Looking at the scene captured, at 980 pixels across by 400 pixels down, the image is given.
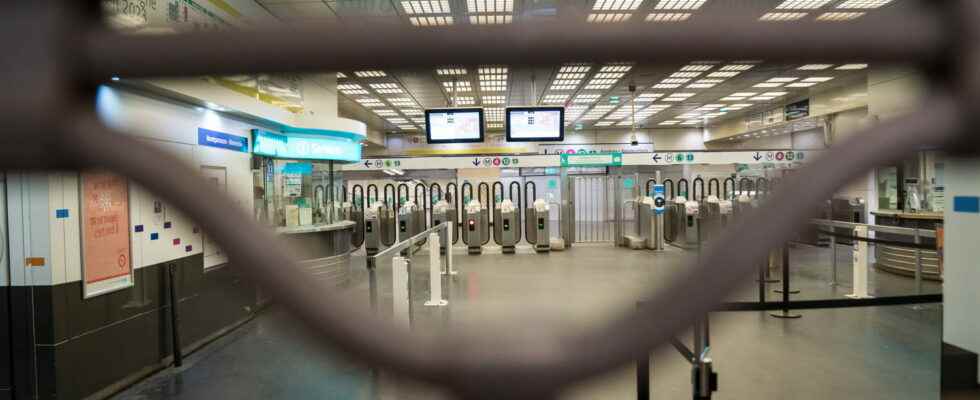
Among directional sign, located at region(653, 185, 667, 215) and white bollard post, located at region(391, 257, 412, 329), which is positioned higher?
directional sign, located at region(653, 185, 667, 215)

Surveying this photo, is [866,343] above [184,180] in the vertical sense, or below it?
below

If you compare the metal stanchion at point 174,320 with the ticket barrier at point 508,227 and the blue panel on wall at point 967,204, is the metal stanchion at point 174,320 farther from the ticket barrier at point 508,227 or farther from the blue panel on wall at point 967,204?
the ticket barrier at point 508,227

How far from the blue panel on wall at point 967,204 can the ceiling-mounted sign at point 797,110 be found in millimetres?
11776

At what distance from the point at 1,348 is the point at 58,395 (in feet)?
1.61

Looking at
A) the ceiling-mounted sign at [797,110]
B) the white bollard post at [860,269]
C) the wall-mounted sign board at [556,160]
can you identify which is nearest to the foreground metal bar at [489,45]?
the white bollard post at [860,269]

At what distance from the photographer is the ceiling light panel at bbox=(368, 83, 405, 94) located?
1081cm

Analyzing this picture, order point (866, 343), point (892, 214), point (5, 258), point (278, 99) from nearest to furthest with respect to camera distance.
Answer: point (5, 258), point (866, 343), point (278, 99), point (892, 214)

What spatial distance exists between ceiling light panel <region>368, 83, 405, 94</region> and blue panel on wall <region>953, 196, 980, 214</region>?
30.5 feet

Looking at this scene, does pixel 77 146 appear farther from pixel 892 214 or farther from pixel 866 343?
pixel 892 214

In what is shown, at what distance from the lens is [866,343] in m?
4.41

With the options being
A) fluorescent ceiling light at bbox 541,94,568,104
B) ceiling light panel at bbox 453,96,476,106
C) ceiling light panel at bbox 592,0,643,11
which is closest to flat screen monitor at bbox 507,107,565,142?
ceiling light panel at bbox 592,0,643,11

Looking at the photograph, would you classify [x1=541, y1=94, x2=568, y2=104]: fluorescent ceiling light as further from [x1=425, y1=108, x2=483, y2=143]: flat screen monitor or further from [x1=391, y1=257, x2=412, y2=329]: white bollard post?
[x1=391, y1=257, x2=412, y2=329]: white bollard post

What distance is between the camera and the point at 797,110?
13797 millimetres

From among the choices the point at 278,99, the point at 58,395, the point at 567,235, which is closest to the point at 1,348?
the point at 58,395
